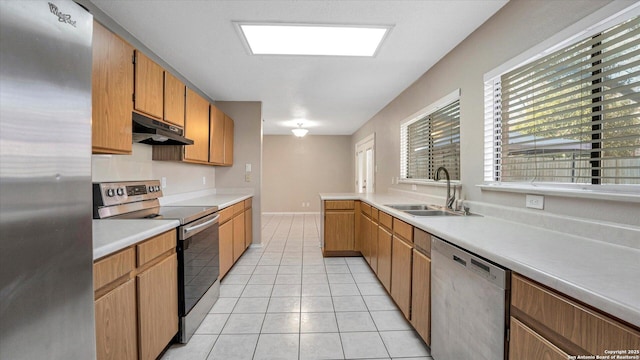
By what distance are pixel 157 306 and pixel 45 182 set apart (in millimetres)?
1099

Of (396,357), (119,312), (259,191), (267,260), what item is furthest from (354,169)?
(119,312)

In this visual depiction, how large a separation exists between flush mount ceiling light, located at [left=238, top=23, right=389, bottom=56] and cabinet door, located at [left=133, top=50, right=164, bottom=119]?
0.78m

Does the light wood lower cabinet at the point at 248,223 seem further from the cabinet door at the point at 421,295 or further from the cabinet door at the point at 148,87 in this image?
the cabinet door at the point at 421,295

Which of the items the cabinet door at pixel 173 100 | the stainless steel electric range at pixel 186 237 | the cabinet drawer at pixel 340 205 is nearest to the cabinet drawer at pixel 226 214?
the stainless steel electric range at pixel 186 237

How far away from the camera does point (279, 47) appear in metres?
2.50

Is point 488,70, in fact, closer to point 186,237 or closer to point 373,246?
point 373,246

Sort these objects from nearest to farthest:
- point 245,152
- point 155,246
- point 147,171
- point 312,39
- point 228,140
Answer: point 155,246
point 312,39
point 147,171
point 228,140
point 245,152

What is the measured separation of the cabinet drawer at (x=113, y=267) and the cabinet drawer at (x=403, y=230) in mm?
1761

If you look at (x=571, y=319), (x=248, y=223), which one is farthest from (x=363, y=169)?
(x=571, y=319)

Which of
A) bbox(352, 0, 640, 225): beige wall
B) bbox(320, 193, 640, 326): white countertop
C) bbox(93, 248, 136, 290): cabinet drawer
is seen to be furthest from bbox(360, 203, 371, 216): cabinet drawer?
bbox(93, 248, 136, 290): cabinet drawer

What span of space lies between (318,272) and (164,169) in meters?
2.14

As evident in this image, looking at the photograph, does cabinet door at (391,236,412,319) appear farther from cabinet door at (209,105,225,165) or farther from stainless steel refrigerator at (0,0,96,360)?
cabinet door at (209,105,225,165)

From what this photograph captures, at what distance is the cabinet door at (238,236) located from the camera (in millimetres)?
3318

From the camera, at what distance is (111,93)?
1.63 m
